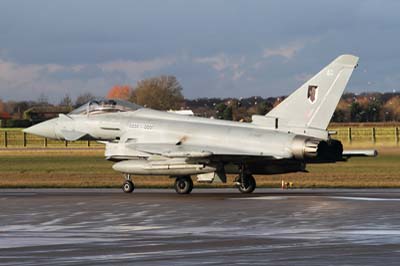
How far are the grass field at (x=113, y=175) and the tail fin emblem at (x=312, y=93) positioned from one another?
24.1 ft

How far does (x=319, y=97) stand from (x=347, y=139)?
58054 mm

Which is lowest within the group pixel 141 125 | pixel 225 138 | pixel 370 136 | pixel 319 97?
pixel 225 138

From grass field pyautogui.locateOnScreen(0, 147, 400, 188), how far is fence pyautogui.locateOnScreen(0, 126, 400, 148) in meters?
19.0

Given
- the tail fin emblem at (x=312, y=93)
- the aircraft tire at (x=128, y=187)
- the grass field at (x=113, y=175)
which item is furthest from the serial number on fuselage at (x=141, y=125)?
the grass field at (x=113, y=175)

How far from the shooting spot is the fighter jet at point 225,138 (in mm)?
33875

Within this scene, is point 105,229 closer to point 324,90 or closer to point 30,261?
point 30,261

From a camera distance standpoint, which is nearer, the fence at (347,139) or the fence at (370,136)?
the fence at (370,136)

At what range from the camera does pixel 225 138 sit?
114 ft

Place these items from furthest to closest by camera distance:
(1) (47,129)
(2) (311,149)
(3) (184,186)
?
(1) (47,129), (3) (184,186), (2) (311,149)

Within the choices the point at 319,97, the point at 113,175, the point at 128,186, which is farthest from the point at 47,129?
the point at 113,175

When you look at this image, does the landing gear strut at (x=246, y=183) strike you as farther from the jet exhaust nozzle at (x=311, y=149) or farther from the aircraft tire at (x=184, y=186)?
the jet exhaust nozzle at (x=311, y=149)

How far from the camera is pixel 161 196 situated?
114 feet

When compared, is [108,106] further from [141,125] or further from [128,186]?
[128,186]

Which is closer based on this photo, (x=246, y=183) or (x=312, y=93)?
(x=312, y=93)
